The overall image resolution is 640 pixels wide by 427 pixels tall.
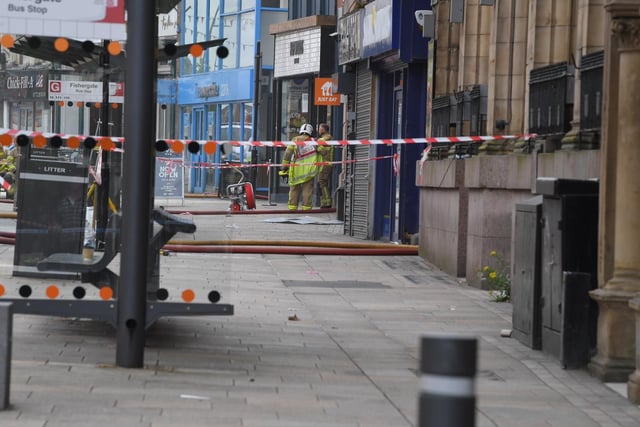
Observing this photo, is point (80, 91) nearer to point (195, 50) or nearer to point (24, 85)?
point (24, 85)

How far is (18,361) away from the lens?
9320 mm

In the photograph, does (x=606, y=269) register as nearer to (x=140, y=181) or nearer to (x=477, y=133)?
(x=140, y=181)

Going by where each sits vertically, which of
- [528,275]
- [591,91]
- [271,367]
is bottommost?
[271,367]

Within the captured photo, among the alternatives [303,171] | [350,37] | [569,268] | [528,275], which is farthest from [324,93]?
[569,268]

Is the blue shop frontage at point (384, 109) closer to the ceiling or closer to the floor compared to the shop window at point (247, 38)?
closer to the floor

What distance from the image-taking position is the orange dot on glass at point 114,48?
9641 mm

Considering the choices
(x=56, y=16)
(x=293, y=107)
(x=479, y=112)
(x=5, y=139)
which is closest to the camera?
(x=56, y=16)

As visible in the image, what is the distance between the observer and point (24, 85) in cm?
1071

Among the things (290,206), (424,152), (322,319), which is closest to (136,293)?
(322,319)

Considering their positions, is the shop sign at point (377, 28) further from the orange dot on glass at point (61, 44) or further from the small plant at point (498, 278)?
the orange dot on glass at point (61, 44)

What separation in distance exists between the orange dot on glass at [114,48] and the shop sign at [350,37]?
628 inches

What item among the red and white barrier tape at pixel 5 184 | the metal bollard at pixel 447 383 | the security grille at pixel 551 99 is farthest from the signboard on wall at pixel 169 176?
the red and white barrier tape at pixel 5 184

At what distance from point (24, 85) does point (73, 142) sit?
53 cm

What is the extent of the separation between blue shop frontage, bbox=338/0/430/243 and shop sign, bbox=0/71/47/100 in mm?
11520
